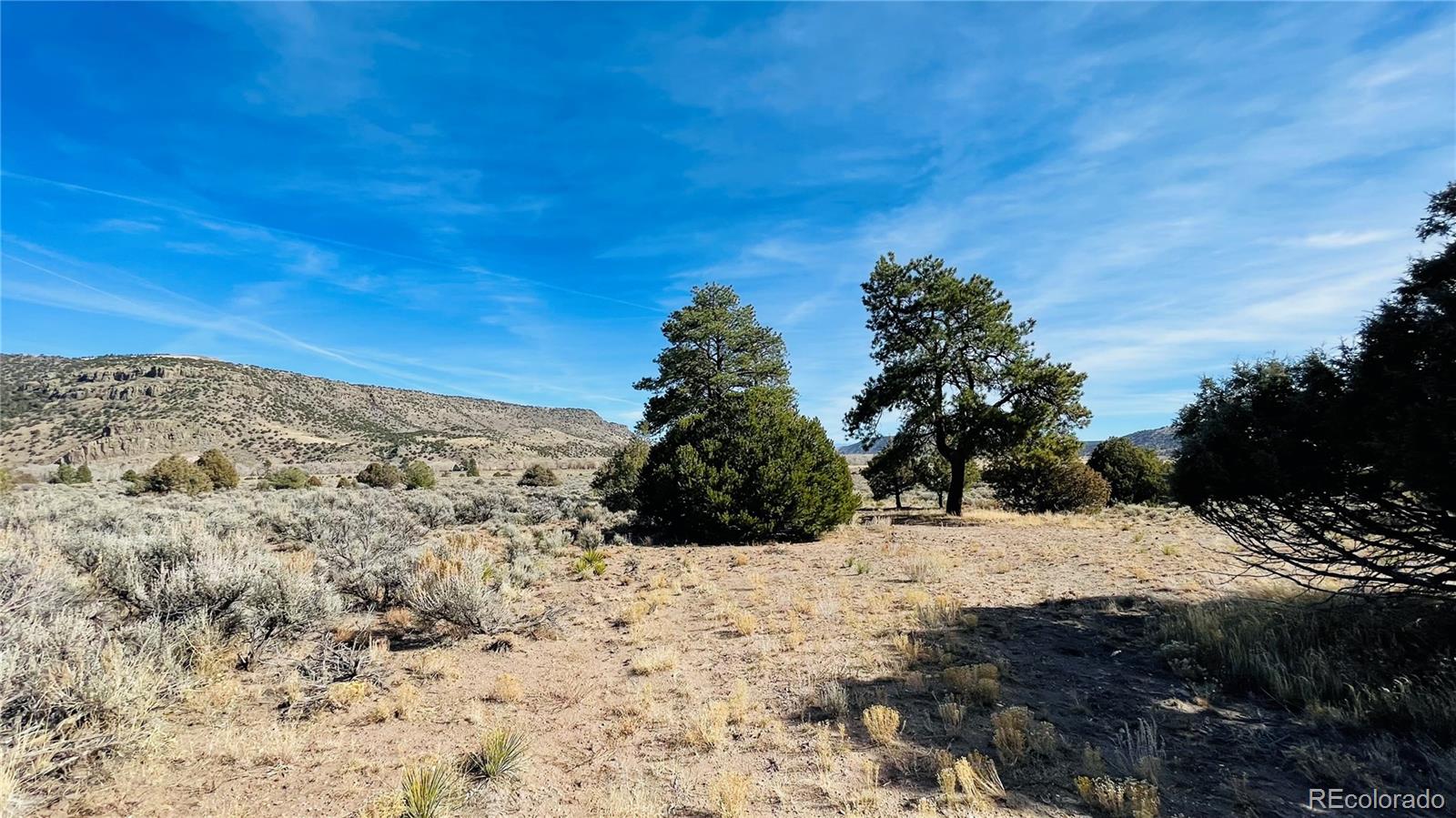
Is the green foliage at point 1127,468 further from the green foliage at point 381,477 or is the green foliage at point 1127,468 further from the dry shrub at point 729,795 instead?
the green foliage at point 381,477

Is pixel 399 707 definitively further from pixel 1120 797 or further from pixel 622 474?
pixel 622 474

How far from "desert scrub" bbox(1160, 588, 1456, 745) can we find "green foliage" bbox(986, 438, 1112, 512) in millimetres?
17586

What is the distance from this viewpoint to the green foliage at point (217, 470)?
2855 cm

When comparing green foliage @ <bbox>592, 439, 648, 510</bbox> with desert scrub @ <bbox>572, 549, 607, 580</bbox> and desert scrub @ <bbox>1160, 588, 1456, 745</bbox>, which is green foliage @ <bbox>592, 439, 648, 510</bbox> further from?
desert scrub @ <bbox>1160, 588, 1456, 745</bbox>

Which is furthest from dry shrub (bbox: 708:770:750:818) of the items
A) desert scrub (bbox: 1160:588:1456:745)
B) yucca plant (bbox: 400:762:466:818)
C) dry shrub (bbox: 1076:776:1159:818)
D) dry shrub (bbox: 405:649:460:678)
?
desert scrub (bbox: 1160:588:1456:745)

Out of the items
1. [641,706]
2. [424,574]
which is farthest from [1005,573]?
[424,574]

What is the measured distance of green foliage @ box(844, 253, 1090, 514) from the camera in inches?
768

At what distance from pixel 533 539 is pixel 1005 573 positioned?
1147cm

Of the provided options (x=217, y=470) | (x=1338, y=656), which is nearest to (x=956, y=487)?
(x=1338, y=656)

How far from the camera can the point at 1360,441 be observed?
511 cm

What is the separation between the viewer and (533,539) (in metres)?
14.9

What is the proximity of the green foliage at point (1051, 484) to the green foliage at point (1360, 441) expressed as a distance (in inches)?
708

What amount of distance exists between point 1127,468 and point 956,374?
15976 millimetres

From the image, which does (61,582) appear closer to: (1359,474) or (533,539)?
(533,539)
